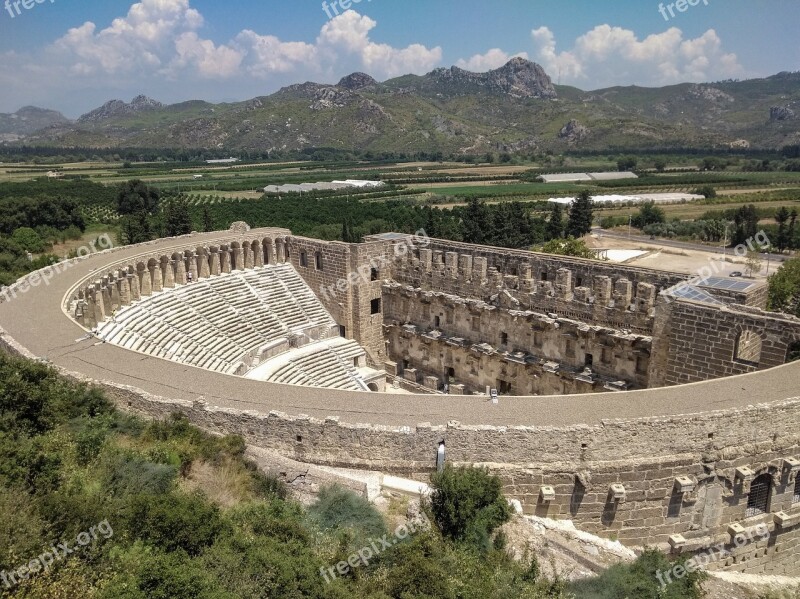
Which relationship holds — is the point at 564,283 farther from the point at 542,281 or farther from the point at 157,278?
the point at 157,278

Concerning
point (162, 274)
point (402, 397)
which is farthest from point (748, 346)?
point (162, 274)

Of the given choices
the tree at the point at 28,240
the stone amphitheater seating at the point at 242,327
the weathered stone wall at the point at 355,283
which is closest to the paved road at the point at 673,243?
the weathered stone wall at the point at 355,283

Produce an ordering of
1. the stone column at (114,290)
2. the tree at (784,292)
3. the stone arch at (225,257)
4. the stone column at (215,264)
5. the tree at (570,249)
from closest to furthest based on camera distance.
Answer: the stone column at (114,290) < the tree at (784,292) < the stone column at (215,264) < the stone arch at (225,257) < the tree at (570,249)

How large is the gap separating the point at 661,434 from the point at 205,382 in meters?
12.0

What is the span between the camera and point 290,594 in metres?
8.20

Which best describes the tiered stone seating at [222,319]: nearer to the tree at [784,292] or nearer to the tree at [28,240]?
the tree at [784,292]

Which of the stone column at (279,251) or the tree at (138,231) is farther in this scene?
the tree at (138,231)

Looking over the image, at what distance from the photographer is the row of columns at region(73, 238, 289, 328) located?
930 inches

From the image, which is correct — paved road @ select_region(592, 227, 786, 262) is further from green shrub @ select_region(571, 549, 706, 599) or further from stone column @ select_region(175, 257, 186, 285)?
green shrub @ select_region(571, 549, 706, 599)

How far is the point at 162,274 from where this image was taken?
27.5 m

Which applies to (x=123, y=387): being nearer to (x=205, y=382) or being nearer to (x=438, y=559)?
(x=205, y=382)

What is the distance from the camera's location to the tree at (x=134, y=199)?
2633 inches

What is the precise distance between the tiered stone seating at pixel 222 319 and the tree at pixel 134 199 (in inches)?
1695

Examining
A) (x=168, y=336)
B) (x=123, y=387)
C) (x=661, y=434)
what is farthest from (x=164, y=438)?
(x=661, y=434)
